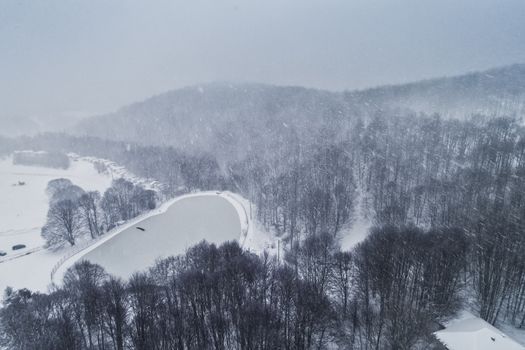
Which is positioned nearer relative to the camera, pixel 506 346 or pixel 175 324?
pixel 506 346

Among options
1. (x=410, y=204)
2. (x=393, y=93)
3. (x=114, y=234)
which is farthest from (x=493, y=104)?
(x=114, y=234)

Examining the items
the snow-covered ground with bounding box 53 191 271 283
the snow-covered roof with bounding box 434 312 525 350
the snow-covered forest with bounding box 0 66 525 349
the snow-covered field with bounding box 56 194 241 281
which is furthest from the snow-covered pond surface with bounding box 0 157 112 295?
the snow-covered roof with bounding box 434 312 525 350

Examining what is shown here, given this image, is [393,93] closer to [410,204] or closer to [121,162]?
[410,204]

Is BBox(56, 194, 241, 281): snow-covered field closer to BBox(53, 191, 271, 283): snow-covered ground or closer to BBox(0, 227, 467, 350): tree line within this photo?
BBox(53, 191, 271, 283): snow-covered ground

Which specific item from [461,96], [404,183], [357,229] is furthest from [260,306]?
[461,96]

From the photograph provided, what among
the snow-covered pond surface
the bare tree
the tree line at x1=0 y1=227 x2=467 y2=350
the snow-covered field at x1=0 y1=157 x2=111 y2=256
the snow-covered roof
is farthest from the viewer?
the snow-covered field at x1=0 y1=157 x2=111 y2=256

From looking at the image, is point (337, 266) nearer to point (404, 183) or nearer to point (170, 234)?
point (170, 234)
